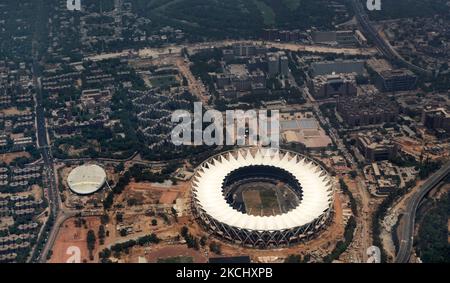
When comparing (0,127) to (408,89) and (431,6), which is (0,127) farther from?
(431,6)

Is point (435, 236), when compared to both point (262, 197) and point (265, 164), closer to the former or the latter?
point (262, 197)

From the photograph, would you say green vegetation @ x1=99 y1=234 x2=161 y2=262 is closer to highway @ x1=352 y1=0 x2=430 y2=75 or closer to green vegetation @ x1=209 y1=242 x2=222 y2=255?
green vegetation @ x1=209 y1=242 x2=222 y2=255

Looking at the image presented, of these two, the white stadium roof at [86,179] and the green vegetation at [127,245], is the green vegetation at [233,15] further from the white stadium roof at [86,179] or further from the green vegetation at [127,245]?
the green vegetation at [127,245]

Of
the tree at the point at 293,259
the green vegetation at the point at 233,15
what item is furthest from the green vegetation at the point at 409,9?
the tree at the point at 293,259

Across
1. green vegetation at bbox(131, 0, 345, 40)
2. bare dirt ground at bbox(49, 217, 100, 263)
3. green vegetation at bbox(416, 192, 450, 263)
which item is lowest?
bare dirt ground at bbox(49, 217, 100, 263)

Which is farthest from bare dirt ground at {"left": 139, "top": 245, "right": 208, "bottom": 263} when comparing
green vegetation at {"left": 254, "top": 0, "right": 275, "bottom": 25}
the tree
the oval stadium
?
green vegetation at {"left": 254, "top": 0, "right": 275, "bottom": 25}
